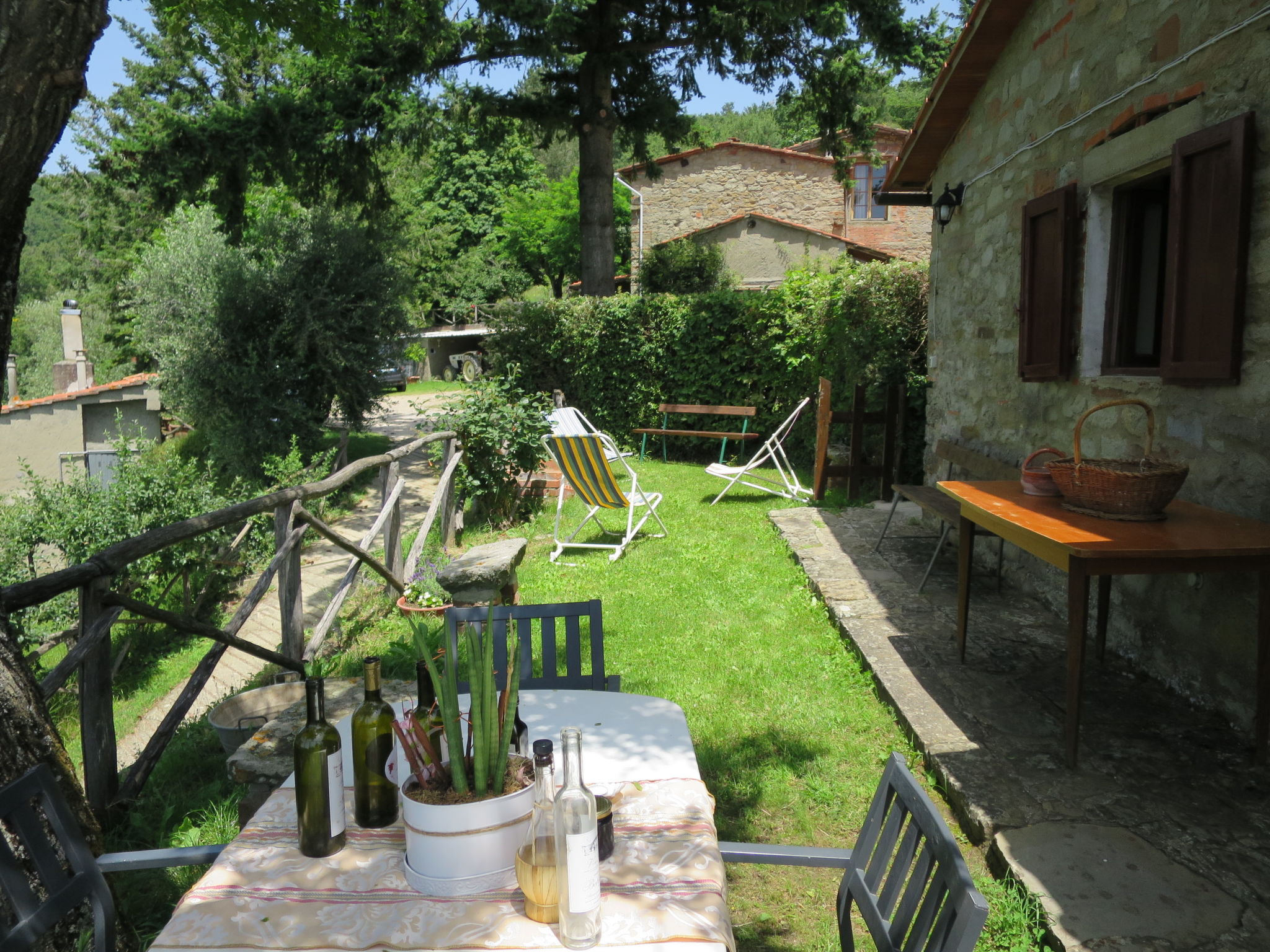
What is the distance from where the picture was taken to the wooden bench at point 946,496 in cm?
504

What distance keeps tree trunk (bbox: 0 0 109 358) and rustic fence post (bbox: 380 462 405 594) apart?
3.43 m

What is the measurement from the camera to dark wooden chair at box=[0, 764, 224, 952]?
153cm

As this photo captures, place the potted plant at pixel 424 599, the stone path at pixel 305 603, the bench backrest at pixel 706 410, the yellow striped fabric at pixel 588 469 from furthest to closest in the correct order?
the bench backrest at pixel 706 410
the yellow striped fabric at pixel 588 469
the stone path at pixel 305 603
the potted plant at pixel 424 599

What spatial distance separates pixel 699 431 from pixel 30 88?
984 cm

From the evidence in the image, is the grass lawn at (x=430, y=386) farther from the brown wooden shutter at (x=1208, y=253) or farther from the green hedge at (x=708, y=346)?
the brown wooden shutter at (x=1208, y=253)

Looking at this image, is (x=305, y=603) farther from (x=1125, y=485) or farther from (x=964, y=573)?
(x=1125, y=485)

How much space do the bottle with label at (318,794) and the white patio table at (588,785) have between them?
0.04m

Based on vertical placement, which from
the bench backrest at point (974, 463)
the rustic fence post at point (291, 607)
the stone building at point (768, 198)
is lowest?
the rustic fence post at point (291, 607)

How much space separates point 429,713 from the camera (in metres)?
1.58

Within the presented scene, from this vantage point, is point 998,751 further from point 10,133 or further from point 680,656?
point 10,133

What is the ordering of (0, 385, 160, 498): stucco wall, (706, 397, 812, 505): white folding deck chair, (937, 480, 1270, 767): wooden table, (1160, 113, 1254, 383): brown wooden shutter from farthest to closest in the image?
(0, 385, 160, 498): stucco wall
(706, 397, 812, 505): white folding deck chair
(1160, 113, 1254, 383): brown wooden shutter
(937, 480, 1270, 767): wooden table

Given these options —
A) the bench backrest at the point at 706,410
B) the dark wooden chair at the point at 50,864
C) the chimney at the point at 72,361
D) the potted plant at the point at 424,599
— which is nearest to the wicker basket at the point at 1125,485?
the dark wooden chair at the point at 50,864

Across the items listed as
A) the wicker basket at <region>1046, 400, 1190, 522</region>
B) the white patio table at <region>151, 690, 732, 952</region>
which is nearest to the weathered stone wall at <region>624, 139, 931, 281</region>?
the wicker basket at <region>1046, 400, 1190, 522</region>

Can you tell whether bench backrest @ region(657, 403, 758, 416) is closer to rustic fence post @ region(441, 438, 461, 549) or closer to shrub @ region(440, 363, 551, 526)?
shrub @ region(440, 363, 551, 526)
